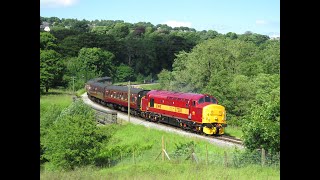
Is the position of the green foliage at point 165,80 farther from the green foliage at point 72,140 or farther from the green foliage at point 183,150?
the green foliage at point 72,140

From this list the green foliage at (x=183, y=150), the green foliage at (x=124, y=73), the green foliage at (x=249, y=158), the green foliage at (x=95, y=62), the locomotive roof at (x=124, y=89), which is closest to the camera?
the green foliage at (x=249, y=158)

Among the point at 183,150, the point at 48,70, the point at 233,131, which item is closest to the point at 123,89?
the point at 233,131

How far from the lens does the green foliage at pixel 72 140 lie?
5.05m

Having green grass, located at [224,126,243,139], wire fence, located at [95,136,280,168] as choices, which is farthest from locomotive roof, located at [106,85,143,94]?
wire fence, located at [95,136,280,168]

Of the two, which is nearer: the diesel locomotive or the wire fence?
the wire fence

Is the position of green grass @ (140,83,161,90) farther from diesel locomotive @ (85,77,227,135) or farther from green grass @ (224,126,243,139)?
green grass @ (224,126,243,139)

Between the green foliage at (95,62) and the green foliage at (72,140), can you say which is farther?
the green foliage at (95,62)

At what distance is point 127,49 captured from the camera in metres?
9.28

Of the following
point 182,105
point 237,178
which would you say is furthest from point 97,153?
point 182,105

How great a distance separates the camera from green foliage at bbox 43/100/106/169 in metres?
5.05

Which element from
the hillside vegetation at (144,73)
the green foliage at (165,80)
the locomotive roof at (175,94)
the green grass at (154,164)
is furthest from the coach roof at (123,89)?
the green grass at (154,164)
